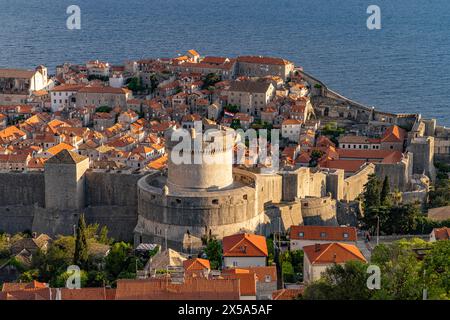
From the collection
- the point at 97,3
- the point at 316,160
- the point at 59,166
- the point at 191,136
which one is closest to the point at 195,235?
the point at 191,136

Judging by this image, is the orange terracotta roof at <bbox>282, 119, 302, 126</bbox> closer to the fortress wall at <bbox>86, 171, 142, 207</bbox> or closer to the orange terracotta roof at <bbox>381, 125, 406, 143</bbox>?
the orange terracotta roof at <bbox>381, 125, 406, 143</bbox>

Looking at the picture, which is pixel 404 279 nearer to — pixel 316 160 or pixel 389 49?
pixel 316 160

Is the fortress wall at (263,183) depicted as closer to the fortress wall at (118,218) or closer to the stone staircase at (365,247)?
the stone staircase at (365,247)

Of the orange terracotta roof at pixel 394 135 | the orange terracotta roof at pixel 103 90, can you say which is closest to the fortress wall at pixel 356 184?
the orange terracotta roof at pixel 394 135

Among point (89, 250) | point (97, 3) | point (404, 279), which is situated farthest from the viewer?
point (97, 3)

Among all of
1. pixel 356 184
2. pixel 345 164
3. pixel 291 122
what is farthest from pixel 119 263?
pixel 291 122

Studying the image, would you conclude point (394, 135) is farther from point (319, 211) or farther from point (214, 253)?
point (214, 253)
